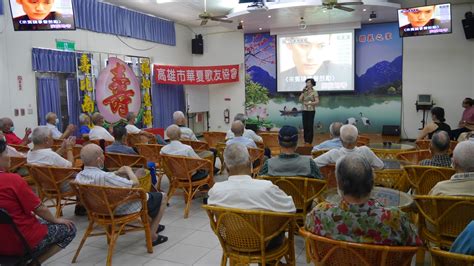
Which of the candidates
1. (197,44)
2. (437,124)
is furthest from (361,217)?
(197,44)

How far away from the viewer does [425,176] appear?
317cm

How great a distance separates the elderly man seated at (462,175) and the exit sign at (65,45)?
8.03 m

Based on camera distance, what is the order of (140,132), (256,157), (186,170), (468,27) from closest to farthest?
(186,170), (256,157), (140,132), (468,27)

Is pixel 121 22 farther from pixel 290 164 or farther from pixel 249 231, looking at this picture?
pixel 249 231

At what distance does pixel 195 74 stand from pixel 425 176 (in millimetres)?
9395

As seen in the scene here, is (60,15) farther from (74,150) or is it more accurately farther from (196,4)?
(196,4)

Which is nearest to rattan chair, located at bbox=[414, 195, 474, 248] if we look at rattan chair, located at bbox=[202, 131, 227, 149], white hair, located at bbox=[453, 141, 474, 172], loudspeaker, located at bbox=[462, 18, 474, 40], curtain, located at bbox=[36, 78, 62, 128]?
white hair, located at bbox=[453, 141, 474, 172]

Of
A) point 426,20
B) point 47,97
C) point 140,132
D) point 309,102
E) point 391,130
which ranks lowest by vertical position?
point 391,130

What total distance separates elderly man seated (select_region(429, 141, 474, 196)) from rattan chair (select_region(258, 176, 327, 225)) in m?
0.84

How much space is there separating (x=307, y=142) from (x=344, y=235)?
796 cm

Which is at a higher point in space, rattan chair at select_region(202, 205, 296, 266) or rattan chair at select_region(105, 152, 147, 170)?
rattan chair at select_region(105, 152, 147, 170)

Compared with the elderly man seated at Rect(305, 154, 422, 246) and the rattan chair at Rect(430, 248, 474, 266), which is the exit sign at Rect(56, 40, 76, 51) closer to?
the elderly man seated at Rect(305, 154, 422, 246)

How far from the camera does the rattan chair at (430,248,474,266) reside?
1.49m

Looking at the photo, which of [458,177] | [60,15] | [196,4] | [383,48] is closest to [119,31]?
[196,4]
